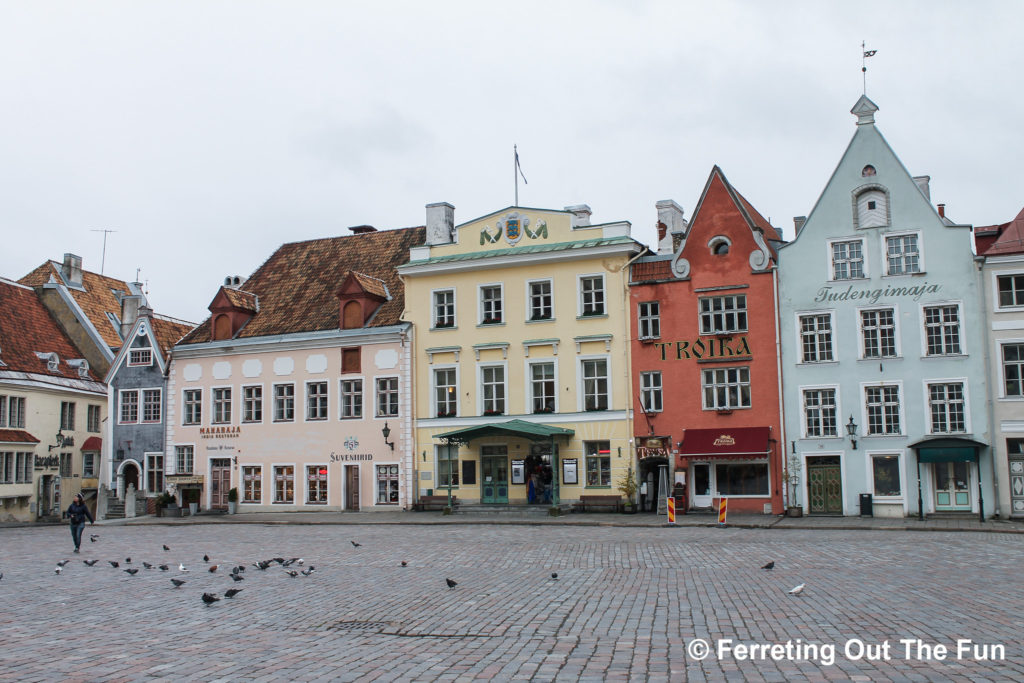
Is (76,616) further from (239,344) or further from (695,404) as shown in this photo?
(239,344)

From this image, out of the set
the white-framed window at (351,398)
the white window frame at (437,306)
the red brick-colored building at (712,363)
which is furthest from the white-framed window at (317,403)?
the red brick-colored building at (712,363)

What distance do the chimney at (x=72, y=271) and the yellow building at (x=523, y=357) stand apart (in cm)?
2497

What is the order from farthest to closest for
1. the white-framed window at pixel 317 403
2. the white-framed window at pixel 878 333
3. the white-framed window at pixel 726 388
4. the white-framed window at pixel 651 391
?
the white-framed window at pixel 317 403 < the white-framed window at pixel 651 391 < the white-framed window at pixel 726 388 < the white-framed window at pixel 878 333

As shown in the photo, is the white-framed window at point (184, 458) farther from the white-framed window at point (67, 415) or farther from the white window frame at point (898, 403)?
the white window frame at point (898, 403)

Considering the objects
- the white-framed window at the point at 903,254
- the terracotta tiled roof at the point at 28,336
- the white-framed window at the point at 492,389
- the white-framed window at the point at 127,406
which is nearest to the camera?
the white-framed window at the point at 903,254

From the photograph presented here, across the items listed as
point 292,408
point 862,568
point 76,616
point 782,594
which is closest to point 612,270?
point 292,408

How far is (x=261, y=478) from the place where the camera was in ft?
146

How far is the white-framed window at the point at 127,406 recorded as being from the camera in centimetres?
4731

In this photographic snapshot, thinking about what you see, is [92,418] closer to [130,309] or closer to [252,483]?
[130,309]

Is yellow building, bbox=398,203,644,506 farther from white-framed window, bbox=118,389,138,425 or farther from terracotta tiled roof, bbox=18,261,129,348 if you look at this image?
terracotta tiled roof, bbox=18,261,129,348

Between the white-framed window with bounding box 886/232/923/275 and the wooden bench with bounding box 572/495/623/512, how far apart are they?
12867mm

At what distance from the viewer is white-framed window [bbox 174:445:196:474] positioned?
45.9 meters

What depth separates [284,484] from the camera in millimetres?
44000

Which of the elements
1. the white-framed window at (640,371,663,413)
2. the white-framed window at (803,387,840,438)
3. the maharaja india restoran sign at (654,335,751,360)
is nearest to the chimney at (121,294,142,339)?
the white-framed window at (640,371,663,413)
